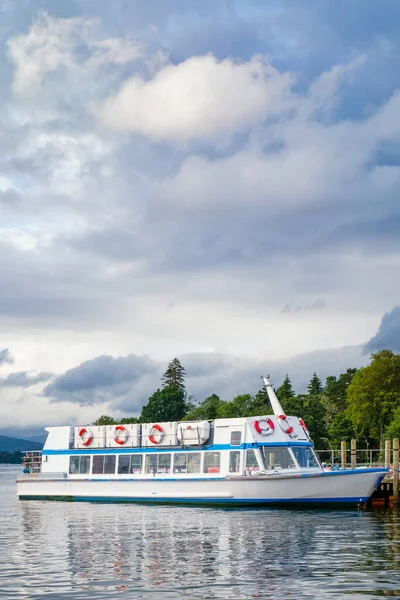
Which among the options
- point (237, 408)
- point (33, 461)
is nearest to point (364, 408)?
point (237, 408)

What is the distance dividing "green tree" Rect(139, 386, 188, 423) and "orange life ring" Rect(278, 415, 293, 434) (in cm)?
13708

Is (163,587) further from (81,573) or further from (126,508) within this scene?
(126,508)

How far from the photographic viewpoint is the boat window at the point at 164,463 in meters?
53.1

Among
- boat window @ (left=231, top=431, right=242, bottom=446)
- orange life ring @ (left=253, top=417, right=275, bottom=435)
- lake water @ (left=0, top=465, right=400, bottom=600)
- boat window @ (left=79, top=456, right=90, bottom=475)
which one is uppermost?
orange life ring @ (left=253, top=417, right=275, bottom=435)

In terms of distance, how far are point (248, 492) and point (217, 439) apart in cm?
427

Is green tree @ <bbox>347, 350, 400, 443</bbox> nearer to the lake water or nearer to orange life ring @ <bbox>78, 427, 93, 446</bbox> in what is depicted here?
orange life ring @ <bbox>78, 427, 93, 446</bbox>

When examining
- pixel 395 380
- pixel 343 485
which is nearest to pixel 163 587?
pixel 343 485

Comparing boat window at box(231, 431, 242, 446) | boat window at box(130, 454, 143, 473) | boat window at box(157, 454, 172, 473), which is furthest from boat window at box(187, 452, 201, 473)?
boat window at box(130, 454, 143, 473)

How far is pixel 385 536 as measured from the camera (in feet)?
114

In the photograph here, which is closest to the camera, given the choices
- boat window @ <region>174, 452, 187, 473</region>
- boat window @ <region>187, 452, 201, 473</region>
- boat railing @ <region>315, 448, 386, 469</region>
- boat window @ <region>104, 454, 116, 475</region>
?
boat window @ <region>187, 452, 201, 473</region>

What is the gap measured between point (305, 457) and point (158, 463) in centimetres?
985

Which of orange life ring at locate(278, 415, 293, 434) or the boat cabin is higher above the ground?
orange life ring at locate(278, 415, 293, 434)

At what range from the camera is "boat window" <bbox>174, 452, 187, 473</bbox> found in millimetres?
52188

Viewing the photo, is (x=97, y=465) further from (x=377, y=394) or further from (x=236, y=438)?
(x=377, y=394)
